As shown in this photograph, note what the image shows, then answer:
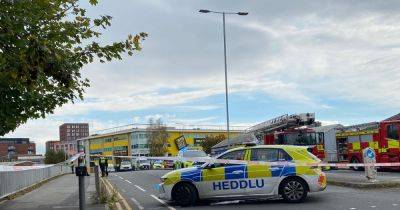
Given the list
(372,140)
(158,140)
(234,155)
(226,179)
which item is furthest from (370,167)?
(158,140)

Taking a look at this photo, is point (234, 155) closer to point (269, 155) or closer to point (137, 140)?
point (269, 155)

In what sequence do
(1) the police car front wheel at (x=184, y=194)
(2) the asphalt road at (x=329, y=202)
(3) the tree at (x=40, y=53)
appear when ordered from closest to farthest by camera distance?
1. (3) the tree at (x=40, y=53)
2. (2) the asphalt road at (x=329, y=202)
3. (1) the police car front wheel at (x=184, y=194)

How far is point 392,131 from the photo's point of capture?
27984 mm

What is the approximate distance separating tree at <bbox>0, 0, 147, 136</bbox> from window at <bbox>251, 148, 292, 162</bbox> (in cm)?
478

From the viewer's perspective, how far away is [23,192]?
73.5ft

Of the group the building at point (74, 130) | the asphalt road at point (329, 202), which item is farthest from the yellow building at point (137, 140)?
the asphalt road at point (329, 202)

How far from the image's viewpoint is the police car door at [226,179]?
14.0 meters

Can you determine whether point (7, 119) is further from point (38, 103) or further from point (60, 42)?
point (60, 42)

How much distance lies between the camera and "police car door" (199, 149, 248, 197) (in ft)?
46.0

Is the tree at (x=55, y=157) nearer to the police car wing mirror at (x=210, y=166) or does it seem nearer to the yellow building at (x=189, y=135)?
the yellow building at (x=189, y=135)

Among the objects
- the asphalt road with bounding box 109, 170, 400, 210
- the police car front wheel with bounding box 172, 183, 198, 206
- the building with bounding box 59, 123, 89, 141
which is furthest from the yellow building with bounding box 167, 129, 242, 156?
the police car front wheel with bounding box 172, 183, 198, 206

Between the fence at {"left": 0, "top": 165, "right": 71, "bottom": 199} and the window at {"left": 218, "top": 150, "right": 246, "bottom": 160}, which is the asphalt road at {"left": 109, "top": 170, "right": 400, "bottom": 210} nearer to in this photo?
the window at {"left": 218, "top": 150, "right": 246, "bottom": 160}

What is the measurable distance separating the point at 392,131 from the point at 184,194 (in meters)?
17.4

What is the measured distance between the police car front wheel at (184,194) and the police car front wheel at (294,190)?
2.37 meters
